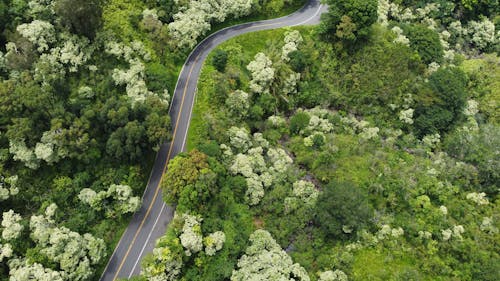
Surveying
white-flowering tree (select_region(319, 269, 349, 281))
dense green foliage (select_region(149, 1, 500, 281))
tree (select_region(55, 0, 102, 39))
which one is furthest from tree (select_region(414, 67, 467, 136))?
tree (select_region(55, 0, 102, 39))

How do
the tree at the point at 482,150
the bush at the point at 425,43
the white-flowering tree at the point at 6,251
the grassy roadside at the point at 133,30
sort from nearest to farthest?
the white-flowering tree at the point at 6,251 < the tree at the point at 482,150 < the grassy roadside at the point at 133,30 < the bush at the point at 425,43

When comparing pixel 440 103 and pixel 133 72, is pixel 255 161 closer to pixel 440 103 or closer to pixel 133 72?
pixel 133 72

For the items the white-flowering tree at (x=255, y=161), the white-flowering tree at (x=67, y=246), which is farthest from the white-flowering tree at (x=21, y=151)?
the white-flowering tree at (x=255, y=161)

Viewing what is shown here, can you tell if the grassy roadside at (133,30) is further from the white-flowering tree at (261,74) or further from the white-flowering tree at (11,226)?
the white-flowering tree at (11,226)

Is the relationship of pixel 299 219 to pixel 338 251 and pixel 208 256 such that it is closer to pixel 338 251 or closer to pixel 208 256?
pixel 338 251

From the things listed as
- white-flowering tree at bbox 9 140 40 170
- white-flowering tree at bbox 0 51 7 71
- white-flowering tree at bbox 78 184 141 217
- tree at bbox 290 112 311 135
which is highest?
white-flowering tree at bbox 0 51 7 71

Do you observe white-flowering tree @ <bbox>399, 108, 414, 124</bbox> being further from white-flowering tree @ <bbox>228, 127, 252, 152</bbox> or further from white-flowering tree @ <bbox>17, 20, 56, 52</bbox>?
white-flowering tree @ <bbox>17, 20, 56, 52</bbox>
